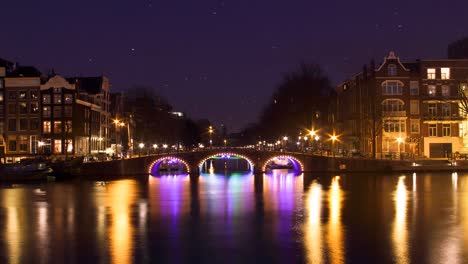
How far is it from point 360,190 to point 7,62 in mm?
60180

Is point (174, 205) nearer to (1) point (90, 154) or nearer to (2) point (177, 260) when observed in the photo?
(2) point (177, 260)

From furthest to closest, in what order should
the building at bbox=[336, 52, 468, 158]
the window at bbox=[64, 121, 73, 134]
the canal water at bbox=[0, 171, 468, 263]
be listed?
the window at bbox=[64, 121, 73, 134] < the building at bbox=[336, 52, 468, 158] < the canal water at bbox=[0, 171, 468, 263]

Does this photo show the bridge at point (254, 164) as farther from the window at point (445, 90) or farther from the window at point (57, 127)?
the window at point (445, 90)

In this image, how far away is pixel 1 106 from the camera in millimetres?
94250

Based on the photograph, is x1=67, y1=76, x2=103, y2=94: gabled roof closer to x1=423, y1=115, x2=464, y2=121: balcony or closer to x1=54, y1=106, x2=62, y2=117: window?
x1=54, y1=106, x2=62, y2=117: window

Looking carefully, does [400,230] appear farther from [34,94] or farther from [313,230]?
[34,94]

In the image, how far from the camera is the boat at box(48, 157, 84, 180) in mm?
79000

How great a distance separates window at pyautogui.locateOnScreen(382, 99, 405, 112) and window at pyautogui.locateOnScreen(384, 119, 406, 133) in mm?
1573

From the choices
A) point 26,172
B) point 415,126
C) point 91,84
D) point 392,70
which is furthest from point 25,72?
point 415,126

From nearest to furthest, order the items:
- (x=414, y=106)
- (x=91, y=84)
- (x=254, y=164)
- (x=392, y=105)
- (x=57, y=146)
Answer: (x=392, y=105)
(x=414, y=106)
(x=57, y=146)
(x=254, y=164)
(x=91, y=84)

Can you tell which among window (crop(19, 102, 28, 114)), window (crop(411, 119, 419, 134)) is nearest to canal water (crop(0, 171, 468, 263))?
window (crop(411, 119, 419, 134))

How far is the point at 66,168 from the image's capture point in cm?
7938

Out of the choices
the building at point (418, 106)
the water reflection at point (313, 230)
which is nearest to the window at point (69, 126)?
the building at point (418, 106)

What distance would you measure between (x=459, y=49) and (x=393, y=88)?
35.8 m
